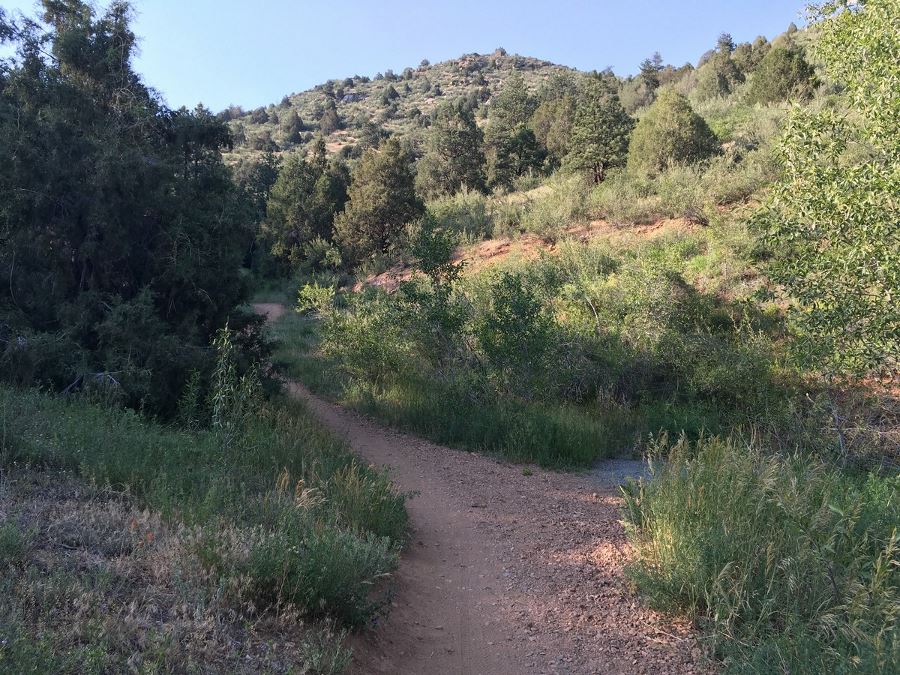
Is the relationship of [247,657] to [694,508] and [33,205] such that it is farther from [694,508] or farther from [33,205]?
[33,205]

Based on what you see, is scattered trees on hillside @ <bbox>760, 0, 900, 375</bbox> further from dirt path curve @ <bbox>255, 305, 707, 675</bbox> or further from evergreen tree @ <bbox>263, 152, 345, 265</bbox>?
evergreen tree @ <bbox>263, 152, 345, 265</bbox>

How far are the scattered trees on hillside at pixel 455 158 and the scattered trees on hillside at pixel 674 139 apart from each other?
42.2 feet

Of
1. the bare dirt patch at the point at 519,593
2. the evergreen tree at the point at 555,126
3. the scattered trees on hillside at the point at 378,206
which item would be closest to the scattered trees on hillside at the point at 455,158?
the evergreen tree at the point at 555,126

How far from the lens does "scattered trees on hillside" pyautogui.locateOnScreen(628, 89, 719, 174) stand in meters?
20.5

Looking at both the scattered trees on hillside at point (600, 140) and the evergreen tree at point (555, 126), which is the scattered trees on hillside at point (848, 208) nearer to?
the scattered trees on hillside at point (600, 140)

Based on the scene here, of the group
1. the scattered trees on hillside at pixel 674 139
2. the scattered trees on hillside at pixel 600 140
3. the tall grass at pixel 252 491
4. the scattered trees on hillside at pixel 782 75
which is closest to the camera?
the tall grass at pixel 252 491

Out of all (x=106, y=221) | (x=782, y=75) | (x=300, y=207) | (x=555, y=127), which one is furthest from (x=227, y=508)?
(x=555, y=127)

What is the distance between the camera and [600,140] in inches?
968

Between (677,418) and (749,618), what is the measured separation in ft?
21.8

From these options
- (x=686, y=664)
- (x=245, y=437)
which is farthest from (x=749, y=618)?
(x=245, y=437)

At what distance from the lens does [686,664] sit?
3578 mm

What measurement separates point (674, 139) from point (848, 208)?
14776 mm

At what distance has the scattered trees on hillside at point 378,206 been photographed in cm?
2847

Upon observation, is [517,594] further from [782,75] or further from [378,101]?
[378,101]
